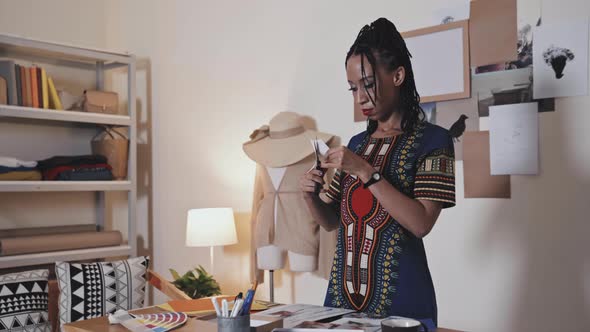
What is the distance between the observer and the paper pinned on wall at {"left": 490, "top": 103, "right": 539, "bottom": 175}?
2.74 metres

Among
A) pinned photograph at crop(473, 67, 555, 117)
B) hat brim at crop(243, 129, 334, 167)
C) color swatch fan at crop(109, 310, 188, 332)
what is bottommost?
Answer: color swatch fan at crop(109, 310, 188, 332)

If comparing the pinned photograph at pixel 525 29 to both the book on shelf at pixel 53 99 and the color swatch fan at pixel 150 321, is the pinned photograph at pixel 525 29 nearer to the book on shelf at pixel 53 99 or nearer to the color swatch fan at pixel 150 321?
the color swatch fan at pixel 150 321

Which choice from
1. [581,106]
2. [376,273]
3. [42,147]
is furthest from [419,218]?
[42,147]

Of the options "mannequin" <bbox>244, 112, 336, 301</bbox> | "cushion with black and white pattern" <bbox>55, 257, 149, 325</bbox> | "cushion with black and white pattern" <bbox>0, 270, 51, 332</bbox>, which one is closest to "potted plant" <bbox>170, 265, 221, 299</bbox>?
"mannequin" <bbox>244, 112, 336, 301</bbox>

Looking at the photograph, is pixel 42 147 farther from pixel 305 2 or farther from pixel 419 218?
pixel 419 218

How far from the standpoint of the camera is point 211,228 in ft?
11.8

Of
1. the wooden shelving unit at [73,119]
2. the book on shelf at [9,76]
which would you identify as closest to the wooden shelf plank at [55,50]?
the wooden shelving unit at [73,119]

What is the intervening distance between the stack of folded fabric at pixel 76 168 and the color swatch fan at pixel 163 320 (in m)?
2.58

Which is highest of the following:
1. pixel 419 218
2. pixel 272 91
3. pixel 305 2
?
pixel 305 2

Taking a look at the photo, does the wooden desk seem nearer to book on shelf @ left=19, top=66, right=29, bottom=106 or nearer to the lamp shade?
the lamp shade

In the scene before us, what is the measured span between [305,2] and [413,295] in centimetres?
240

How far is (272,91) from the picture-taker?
3822 millimetres

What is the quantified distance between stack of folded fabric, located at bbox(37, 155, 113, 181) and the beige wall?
45 cm

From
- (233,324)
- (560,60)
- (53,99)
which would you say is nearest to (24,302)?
(53,99)
